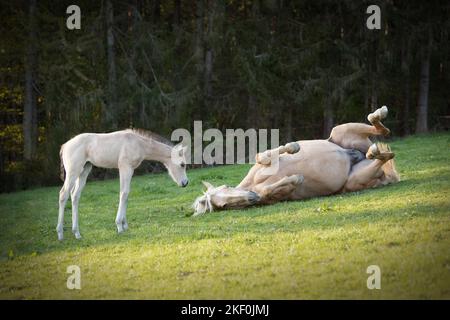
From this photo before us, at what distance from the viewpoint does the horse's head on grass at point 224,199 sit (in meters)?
11.2

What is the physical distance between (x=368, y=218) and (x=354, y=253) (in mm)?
1822

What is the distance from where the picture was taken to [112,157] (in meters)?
10.9

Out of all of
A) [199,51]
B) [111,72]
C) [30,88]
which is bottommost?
[30,88]

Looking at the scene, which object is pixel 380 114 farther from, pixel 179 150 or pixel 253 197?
pixel 179 150

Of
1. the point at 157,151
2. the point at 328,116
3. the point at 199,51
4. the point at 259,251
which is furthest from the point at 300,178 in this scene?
the point at 199,51

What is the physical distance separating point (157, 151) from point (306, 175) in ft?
10.2

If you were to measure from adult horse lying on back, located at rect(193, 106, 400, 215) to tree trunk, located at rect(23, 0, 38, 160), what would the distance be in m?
19.2

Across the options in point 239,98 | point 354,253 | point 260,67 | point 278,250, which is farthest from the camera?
point 239,98

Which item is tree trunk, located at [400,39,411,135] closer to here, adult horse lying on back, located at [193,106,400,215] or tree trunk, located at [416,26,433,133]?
tree trunk, located at [416,26,433,133]

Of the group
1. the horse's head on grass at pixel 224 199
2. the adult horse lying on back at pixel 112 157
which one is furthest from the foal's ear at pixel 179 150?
the horse's head on grass at pixel 224 199

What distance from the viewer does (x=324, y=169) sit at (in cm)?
1123
